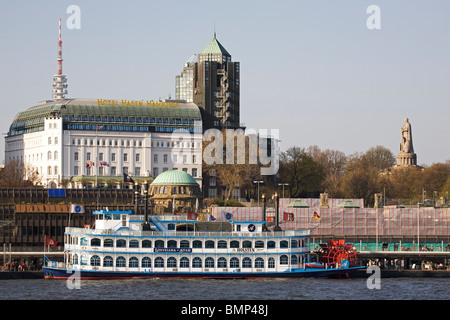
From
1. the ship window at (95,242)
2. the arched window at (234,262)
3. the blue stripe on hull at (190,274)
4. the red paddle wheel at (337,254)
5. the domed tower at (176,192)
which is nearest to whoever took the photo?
the blue stripe on hull at (190,274)

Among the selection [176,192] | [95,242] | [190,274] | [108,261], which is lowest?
[190,274]

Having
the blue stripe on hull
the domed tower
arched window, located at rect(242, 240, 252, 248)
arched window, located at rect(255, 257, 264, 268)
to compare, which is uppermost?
the domed tower

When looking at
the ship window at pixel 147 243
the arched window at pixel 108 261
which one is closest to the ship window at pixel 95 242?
the arched window at pixel 108 261

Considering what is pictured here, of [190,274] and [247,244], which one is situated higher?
[247,244]

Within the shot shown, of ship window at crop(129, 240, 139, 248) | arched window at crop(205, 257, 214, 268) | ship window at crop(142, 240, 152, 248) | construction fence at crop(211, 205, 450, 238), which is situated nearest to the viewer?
ship window at crop(129, 240, 139, 248)

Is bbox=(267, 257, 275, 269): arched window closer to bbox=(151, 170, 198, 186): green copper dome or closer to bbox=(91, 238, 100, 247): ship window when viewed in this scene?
bbox=(91, 238, 100, 247): ship window

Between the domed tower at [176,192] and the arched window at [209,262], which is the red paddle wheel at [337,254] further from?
the domed tower at [176,192]

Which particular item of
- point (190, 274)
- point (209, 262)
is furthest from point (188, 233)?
point (190, 274)

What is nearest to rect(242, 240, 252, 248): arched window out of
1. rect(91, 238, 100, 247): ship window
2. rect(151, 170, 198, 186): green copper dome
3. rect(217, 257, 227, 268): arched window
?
rect(217, 257, 227, 268): arched window

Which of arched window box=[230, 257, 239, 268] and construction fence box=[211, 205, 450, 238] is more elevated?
construction fence box=[211, 205, 450, 238]

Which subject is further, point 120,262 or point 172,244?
point 172,244

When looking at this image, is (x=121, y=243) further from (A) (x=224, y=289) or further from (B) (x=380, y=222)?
(B) (x=380, y=222)

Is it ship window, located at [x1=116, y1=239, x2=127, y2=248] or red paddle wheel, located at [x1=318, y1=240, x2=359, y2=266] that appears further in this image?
red paddle wheel, located at [x1=318, y1=240, x2=359, y2=266]

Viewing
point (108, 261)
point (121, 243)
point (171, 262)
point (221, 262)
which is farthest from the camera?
point (221, 262)
